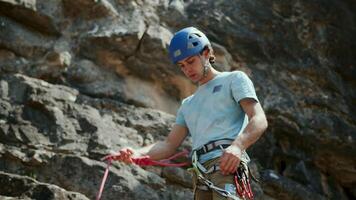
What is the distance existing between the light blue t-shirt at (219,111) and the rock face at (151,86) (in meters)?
2.02

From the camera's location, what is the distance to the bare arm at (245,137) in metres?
3.18

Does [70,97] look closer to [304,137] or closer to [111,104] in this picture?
[111,104]

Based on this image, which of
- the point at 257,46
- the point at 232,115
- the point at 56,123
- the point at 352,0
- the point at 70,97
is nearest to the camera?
the point at 232,115

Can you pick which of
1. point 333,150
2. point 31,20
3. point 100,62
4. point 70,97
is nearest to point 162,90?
point 100,62

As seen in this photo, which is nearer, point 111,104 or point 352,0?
point 111,104

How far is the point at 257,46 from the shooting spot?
7641 millimetres

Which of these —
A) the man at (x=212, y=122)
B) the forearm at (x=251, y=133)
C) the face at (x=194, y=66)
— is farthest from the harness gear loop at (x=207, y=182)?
the face at (x=194, y=66)

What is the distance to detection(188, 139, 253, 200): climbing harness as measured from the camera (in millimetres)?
3260

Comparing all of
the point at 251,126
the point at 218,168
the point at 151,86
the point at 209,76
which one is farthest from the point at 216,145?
the point at 151,86

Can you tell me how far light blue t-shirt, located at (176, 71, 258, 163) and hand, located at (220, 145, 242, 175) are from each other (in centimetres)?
17

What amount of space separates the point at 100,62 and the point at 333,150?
3332 millimetres

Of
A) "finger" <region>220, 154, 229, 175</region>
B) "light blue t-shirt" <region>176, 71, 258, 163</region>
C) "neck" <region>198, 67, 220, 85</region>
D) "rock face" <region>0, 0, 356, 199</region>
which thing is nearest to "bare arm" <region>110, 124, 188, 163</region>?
"light blue t-shirt" <region>176, 71, 258, 163</region>

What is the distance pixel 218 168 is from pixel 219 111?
1.27ft

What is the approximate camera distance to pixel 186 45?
3664 millimetres
